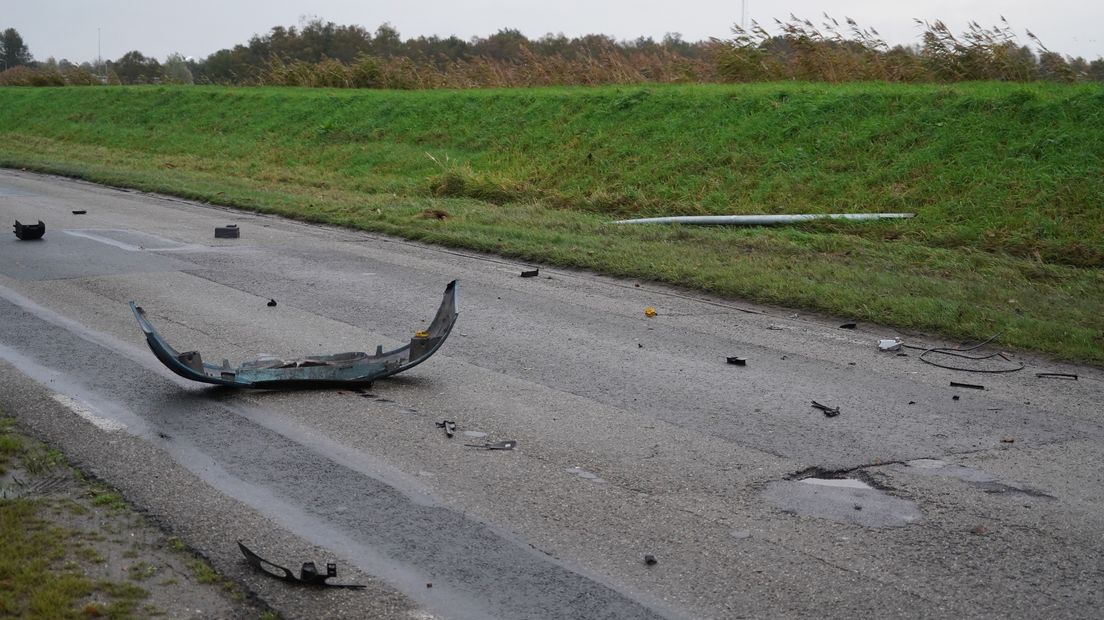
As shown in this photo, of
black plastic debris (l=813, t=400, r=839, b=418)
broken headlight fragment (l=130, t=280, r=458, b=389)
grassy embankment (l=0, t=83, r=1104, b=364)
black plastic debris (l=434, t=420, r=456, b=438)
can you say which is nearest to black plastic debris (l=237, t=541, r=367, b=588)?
black plastic debris (l=434, t=420, r=456, b=438)

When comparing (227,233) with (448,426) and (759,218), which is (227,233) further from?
(448,426)

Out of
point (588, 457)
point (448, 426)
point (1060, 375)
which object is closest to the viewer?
point (588, 457)

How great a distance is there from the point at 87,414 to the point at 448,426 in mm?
2016

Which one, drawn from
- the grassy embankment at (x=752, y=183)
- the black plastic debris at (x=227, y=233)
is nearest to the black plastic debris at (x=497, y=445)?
the grassy embankment at (x=752, y=183)

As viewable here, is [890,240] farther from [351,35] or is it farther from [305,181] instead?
[351,35]

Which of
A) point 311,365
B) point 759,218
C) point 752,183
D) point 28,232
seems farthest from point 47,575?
point 752,183

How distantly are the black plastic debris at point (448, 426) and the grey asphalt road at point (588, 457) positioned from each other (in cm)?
10

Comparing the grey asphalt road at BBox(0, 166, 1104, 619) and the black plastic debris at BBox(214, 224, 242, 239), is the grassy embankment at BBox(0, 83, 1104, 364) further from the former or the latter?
the black plastic debris at BBox(214, 224, 242, 239)

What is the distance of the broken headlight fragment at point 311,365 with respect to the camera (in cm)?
660

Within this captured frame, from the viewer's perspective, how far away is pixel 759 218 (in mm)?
14992

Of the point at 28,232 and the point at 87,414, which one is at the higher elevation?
the point at 28,232

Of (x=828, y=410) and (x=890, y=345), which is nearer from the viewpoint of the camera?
(x=828, y=410)

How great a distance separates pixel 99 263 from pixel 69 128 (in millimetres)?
26596

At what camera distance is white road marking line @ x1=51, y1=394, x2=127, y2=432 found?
19.7 ft
